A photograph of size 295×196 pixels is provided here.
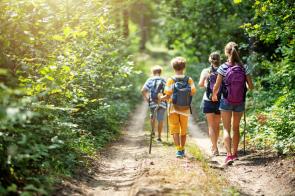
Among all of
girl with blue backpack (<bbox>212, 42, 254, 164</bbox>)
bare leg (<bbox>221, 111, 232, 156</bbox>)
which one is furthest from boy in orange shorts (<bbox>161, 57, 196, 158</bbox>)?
bare leg (<bbox>221, 111, 232, 156</bbox>)

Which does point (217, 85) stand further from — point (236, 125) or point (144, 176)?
point (144, 176)

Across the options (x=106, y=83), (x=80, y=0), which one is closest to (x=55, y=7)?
(x=80, y=0)

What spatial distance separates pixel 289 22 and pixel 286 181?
3.96 meters

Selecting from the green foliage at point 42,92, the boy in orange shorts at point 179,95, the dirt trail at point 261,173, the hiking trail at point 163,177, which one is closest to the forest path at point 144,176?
the hiking trail at point 163,177

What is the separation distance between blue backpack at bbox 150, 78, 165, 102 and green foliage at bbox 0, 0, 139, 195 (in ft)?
5.36

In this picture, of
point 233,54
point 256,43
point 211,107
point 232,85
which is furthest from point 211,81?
point 256,43

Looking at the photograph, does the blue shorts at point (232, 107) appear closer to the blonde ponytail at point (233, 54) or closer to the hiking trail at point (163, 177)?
the blonde ponytail at point (233, 54)

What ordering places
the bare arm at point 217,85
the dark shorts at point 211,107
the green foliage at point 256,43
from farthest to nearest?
1. the dark shorts at point 211,107
2. the green foliage at point 256,43
3. the bare arm at point 217,85

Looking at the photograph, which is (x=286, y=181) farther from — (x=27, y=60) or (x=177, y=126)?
(x=27, y=60)

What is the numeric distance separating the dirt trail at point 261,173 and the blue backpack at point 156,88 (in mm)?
2655

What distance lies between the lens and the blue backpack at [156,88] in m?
13.3

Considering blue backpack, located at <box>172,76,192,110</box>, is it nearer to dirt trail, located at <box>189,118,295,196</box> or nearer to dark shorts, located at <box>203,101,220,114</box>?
dark shorts, located at <box>203,101,220,114</box>

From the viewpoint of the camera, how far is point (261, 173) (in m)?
9.48

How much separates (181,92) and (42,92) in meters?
3.33
